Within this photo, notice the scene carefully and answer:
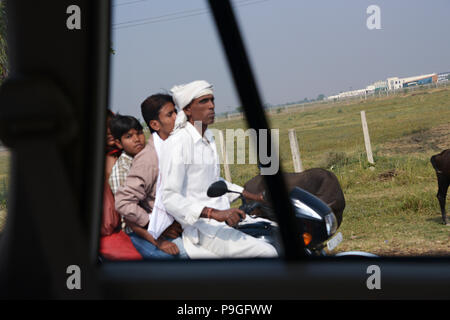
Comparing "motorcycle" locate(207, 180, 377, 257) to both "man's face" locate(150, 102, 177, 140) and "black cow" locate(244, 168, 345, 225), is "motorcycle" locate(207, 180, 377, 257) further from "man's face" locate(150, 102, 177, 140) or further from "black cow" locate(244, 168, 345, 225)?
"man's face" locate(150, 102, 177, 140)

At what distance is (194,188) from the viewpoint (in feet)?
5.61

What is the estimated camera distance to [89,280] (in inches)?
61.2

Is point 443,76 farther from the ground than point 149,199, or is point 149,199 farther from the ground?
point 443,76

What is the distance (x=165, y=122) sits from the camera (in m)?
1.78

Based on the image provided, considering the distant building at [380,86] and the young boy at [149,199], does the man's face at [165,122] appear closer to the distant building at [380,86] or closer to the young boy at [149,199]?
the young boy at [149,199]

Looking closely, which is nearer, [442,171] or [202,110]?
[442,171]

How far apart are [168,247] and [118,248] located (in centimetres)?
17

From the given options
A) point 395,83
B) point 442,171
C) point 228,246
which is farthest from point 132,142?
point 442,171

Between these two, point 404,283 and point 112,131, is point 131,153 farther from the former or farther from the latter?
point 404,283

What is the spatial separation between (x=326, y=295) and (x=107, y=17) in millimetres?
1133

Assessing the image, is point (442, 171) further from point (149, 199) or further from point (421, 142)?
point (149, 199)

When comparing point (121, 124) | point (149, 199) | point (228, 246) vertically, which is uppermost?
point (121, 124)

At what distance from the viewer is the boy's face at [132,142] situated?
1.71 m

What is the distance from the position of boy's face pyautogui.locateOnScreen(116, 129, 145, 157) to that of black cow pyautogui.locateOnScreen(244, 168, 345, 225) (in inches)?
16.1
